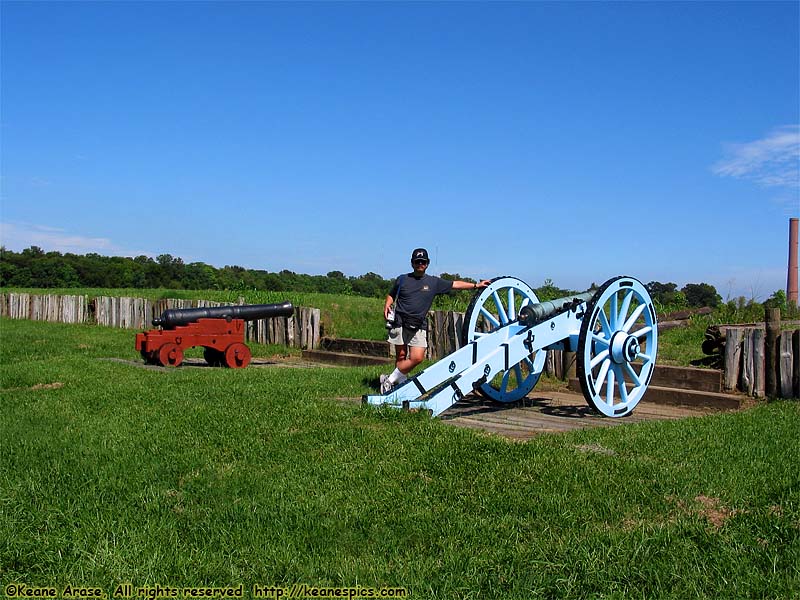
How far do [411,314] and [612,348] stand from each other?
218 cm

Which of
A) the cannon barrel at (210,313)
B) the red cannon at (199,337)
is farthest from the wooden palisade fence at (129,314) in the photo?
the red cannon at (199,337)

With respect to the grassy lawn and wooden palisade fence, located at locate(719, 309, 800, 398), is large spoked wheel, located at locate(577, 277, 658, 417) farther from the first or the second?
wooden palisade fence, located at locate(719, 309, 800, 398)

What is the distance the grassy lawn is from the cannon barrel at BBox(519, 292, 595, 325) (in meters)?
1.55

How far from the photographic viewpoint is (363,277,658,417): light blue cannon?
8.11 metres

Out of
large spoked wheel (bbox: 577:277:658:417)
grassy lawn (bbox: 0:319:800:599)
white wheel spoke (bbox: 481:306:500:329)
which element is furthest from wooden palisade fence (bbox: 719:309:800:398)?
white wheel spoke (bbox: 481:306:500:329)

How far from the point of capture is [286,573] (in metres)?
4.32

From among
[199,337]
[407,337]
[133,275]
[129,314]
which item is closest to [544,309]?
[407,337]

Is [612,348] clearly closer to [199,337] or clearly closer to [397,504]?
[397,504]

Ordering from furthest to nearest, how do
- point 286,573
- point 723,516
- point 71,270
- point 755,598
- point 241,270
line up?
1. point 71,270
2. point 241,270
3. point 723,516
4. point 286,573
5. point 755,598

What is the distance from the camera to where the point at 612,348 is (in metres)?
8.95

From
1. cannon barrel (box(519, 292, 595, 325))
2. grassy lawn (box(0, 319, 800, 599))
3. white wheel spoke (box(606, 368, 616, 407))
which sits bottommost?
grassy lawn (box(0, 319, 800, 599))

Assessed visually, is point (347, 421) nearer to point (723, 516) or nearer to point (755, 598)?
point (723, 516)

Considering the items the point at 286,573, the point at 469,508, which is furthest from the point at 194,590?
the point at 469,508

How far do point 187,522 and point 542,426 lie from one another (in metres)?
3.91
